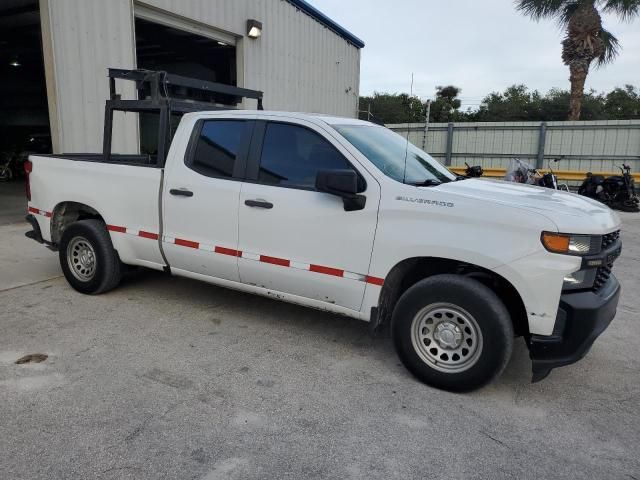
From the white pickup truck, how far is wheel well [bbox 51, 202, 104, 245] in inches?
9.9

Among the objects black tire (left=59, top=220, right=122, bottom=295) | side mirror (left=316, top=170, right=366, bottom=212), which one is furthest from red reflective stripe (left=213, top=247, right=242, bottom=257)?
black tire (left=59, top=220, right=122, bottom=295)

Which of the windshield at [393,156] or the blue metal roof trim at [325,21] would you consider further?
the blue metal roof trim at [325,21]

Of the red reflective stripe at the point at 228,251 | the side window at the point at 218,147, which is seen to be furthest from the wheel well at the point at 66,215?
the red reflective stripe at the point at 228,251

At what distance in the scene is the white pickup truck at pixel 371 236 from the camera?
3223 mm

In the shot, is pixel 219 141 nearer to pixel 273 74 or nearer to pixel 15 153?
pixel 273 74

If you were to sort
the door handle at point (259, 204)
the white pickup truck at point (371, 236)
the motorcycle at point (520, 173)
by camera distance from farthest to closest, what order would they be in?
the motorcycle at point (520, 173) < the door handle at point (259, 204) < the white pickup truck at point (371, 236)

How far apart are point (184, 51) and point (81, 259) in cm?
1220

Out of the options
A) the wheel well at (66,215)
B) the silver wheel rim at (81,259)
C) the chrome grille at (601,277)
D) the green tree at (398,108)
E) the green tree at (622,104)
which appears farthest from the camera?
the green tree at (398,108)

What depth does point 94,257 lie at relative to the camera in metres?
5.22

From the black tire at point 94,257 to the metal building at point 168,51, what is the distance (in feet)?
14.6

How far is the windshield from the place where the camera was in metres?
3.92

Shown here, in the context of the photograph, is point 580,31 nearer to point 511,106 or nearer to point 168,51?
point 168,51

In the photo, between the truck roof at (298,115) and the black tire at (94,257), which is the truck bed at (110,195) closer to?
the black tire at (94,257)

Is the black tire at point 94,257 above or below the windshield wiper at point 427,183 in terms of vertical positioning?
below
